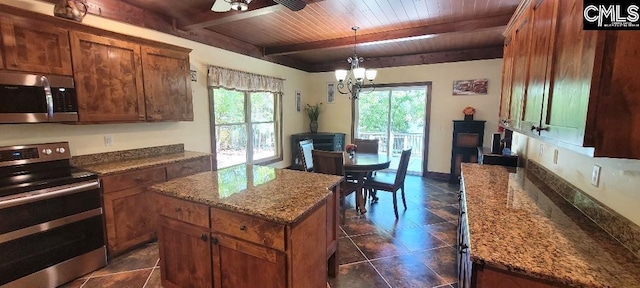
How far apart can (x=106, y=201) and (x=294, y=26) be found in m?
2.90

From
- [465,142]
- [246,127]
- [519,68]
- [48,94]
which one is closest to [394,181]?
[519,68]

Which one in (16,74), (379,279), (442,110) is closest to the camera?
(16,74)

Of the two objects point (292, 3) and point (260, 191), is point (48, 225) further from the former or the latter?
point (292, 3)

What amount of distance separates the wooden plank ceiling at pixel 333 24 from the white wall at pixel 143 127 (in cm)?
11

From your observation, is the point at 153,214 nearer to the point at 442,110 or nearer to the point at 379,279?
the point at 379,279

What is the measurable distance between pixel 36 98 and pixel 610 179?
373cm

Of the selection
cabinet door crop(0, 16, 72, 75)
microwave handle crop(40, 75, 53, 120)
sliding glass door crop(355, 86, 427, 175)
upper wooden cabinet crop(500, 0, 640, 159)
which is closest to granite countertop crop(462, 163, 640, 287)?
upper wooden cabinet crop(500, 0, 640, 159)

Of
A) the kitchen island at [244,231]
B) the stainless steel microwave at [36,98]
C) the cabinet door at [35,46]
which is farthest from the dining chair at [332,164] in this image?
the cabinet door at [35,46]

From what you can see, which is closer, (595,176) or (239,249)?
(595,176)

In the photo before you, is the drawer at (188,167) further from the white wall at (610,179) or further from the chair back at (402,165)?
the white wall at (610,179)

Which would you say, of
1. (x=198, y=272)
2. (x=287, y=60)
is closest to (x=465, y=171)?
(x=198, y=272)

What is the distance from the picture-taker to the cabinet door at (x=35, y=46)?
2055 millimetres

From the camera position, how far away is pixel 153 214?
2.84m

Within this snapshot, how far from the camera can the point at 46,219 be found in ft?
6.77
